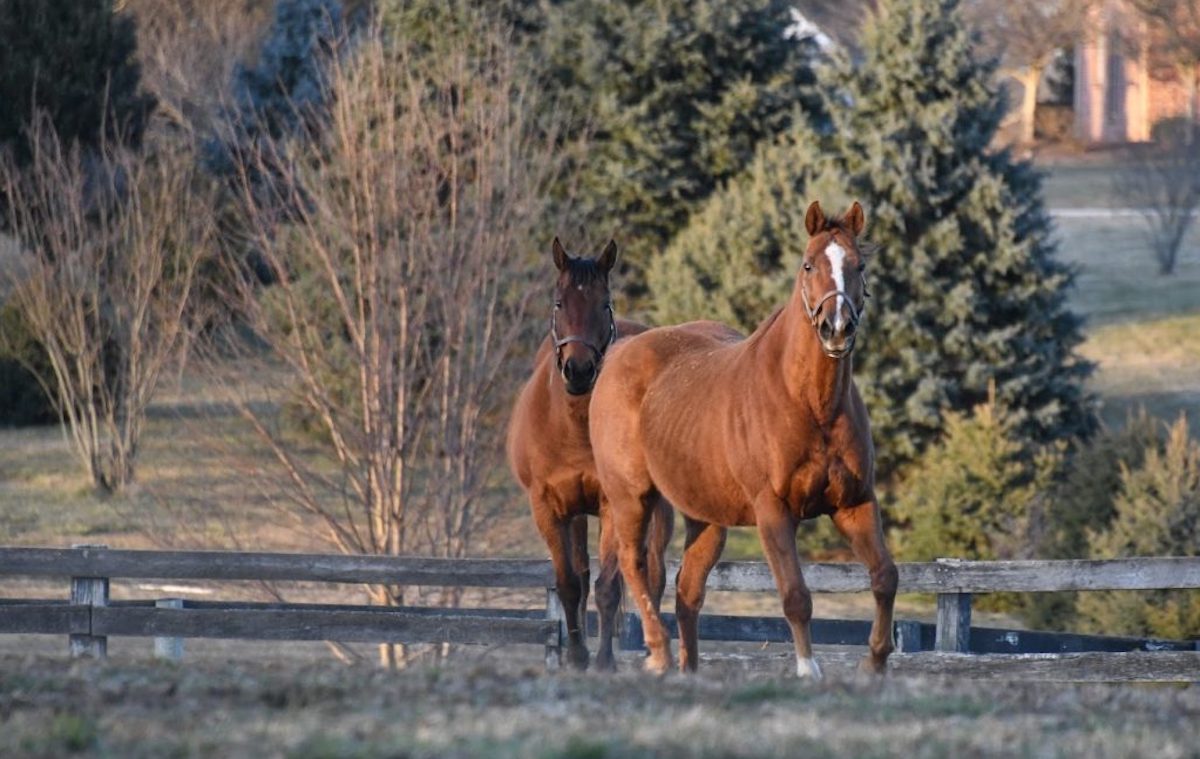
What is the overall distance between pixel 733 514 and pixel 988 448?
13.0 meters

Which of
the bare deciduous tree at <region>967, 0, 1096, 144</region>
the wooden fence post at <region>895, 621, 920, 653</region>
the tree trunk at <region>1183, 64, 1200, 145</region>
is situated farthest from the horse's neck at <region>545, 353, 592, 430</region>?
the bare deciduous tree at <region>967, 0, 1096, 144</region>

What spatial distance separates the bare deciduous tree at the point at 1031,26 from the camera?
55125 millimetres

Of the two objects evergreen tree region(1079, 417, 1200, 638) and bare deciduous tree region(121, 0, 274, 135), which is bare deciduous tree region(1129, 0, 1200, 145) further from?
evergreen tree region(1079, 417, 1200, 638)

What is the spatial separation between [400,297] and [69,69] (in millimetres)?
13305

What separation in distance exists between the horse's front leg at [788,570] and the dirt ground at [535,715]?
63 cm

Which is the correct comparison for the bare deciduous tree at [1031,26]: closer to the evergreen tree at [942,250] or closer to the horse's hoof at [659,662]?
the evergreen tree at [942,250]

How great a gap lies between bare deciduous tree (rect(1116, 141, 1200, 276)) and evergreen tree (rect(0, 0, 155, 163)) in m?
21.9

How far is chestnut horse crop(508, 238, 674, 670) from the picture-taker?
33.1 feet

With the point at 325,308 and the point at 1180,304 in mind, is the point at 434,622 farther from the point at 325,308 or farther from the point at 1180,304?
the point at 1180,304

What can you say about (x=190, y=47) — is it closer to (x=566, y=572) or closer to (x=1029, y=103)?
(x=566, y=572)

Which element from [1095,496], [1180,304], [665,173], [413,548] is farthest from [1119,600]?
[1180,304]

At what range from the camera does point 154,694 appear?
21.3 ft

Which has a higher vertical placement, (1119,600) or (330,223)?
(330,223)

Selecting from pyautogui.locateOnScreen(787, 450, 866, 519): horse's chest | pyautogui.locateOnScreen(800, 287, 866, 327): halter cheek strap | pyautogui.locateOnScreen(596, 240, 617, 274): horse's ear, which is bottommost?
pyautogui.locateOnScreen(787, 450, 866, 519): horse's chest
